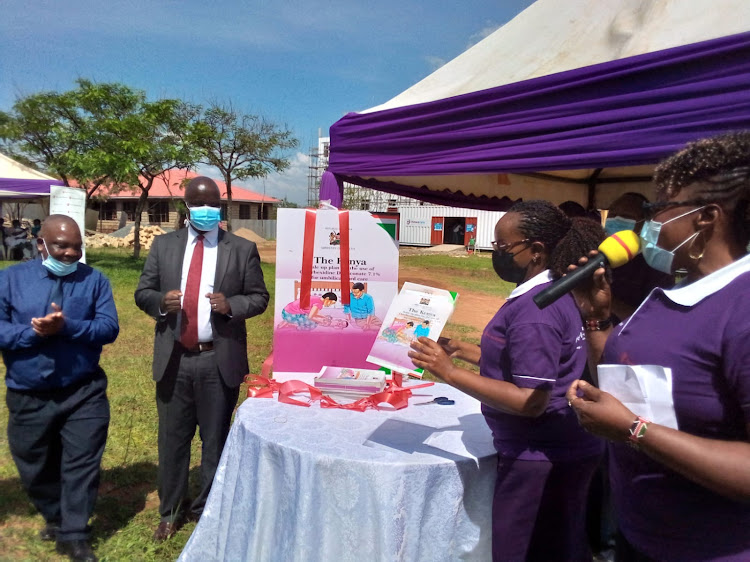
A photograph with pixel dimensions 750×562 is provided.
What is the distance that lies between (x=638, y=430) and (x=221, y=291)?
90.9 inches

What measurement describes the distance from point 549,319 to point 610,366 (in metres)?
0.40

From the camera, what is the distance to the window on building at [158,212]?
38719 millimetres

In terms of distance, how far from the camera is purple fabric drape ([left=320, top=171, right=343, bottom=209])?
3812mm

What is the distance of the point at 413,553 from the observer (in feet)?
6.19

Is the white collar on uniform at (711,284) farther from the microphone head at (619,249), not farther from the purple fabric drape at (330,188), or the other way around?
the purple fabric drape at (330,188)

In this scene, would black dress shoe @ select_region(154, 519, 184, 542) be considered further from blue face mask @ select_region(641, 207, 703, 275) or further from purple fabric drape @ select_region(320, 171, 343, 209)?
blue face mask @ select_region(641, 207, 703, 275)

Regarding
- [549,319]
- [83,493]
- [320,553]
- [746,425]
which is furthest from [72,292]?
[746,425]

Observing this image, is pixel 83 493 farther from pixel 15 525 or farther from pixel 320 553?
pixel 320 553

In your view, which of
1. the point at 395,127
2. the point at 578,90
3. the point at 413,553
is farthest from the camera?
the point at 395,127

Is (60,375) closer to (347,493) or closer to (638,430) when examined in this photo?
(347,493)

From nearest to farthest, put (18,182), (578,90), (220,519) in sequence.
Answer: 1. (220,519)
2. (578,90)
3. (18,182)

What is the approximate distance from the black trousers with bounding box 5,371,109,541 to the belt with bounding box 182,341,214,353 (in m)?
0.54

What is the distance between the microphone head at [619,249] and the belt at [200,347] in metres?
2.18

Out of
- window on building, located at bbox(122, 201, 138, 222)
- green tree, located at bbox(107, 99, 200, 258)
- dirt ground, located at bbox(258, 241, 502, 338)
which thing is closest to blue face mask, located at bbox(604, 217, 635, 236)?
dirt ground, located at bbox(258, 241, 502, 338)
